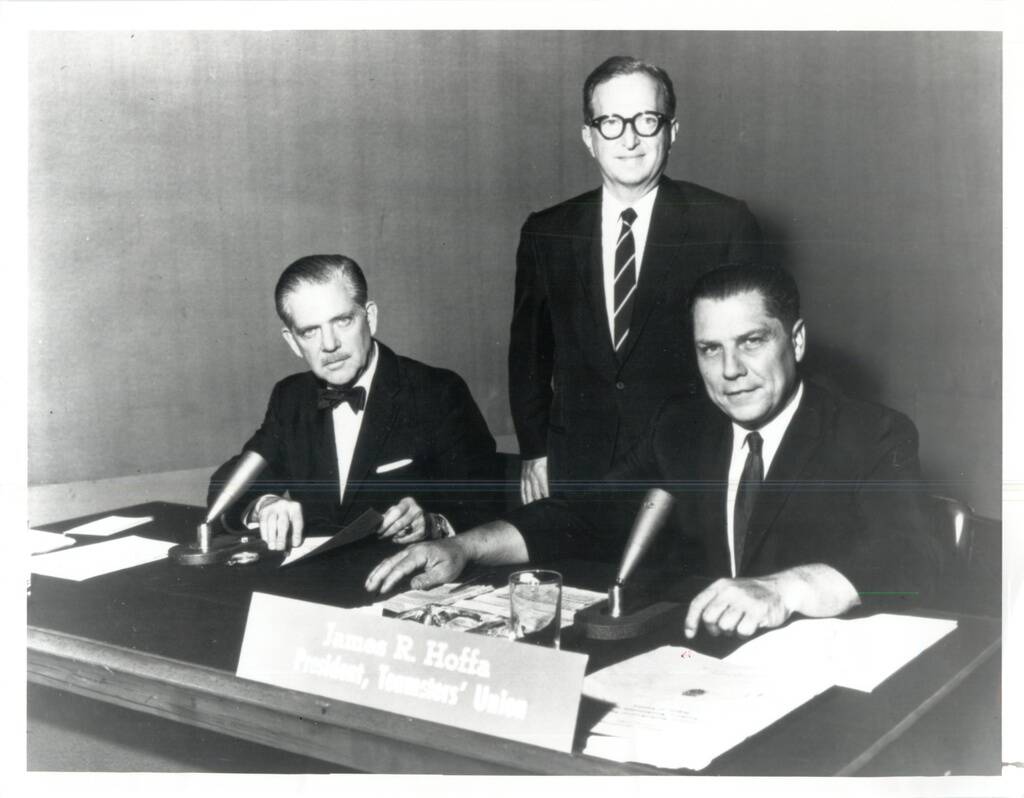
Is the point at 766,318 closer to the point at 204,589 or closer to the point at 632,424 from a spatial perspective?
the point at 632,424

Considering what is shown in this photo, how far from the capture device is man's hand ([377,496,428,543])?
6.29 ft

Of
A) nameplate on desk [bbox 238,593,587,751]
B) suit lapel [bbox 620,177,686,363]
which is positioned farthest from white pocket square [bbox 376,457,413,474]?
nameplate on desk [bbox 238,593,587,751]

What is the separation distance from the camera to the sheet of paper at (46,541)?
6.11ft

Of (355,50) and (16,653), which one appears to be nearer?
(16,653)

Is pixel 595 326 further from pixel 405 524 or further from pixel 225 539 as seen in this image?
pixel 225 539

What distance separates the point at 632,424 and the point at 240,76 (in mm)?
1059

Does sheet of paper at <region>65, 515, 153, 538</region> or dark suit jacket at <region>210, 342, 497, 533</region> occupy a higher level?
dark suit jacket at <region>210, 342, 497, 533</region>

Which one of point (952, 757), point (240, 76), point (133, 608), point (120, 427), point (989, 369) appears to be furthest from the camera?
point (120, 427)

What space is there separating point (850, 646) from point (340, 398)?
129 centimetres

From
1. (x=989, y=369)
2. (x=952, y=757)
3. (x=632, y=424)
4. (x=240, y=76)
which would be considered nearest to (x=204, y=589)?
(x=632, y=424)

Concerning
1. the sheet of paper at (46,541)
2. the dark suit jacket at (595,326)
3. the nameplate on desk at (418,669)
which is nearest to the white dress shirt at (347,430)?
the dark suit jacket at (595,326)

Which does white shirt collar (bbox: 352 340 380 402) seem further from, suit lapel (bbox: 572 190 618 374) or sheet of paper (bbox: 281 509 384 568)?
suit lapel (bbox: 572 190 618 374)

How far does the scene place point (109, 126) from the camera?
75.6 inches

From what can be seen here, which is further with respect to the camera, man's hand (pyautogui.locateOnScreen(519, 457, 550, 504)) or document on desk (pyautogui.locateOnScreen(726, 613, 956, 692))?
man's hand (pyautogui.locateOnScreen(519, 457, 550, 504))
